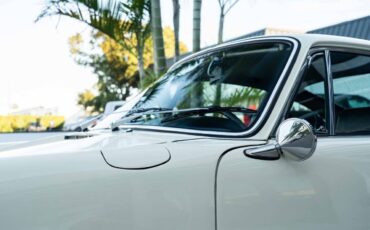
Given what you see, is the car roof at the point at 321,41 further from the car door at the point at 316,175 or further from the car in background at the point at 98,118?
the car in background at the point at 98,118

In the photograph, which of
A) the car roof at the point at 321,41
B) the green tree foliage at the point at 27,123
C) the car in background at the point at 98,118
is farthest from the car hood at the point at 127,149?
the green tree foliage at the point at 27,123

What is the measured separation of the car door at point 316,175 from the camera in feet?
5.18

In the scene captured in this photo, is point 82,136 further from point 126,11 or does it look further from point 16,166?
point 126,11

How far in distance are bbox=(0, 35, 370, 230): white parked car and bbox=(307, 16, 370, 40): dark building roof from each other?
27.5 feet

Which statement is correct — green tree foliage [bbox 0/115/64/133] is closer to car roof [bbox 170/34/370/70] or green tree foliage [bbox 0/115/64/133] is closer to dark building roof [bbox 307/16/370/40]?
dark building roof [bbox 307/16/370/40]

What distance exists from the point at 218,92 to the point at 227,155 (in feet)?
2.28

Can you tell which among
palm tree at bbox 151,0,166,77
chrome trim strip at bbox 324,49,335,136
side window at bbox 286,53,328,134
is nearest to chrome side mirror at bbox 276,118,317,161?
side window at bbox 286,53,328,134

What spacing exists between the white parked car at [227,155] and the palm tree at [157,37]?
3.60 meters

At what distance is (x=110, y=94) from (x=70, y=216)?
32.8 m

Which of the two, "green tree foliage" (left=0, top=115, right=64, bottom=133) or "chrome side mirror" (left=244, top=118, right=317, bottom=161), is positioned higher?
"chrome side mirror" (left=244, top=118, right=317, bottom=161)

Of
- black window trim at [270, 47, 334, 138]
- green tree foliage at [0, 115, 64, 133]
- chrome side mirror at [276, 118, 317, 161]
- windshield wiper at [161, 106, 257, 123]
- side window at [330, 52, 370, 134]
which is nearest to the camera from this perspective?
chrome side mirror at [276, 118, 317, 161]

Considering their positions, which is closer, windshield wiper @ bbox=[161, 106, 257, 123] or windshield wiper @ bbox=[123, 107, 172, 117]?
windshield wiper @ bbox=[161, 106, 257, 123]

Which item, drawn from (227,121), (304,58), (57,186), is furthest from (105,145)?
(304,58)

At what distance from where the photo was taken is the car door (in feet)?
5.18
